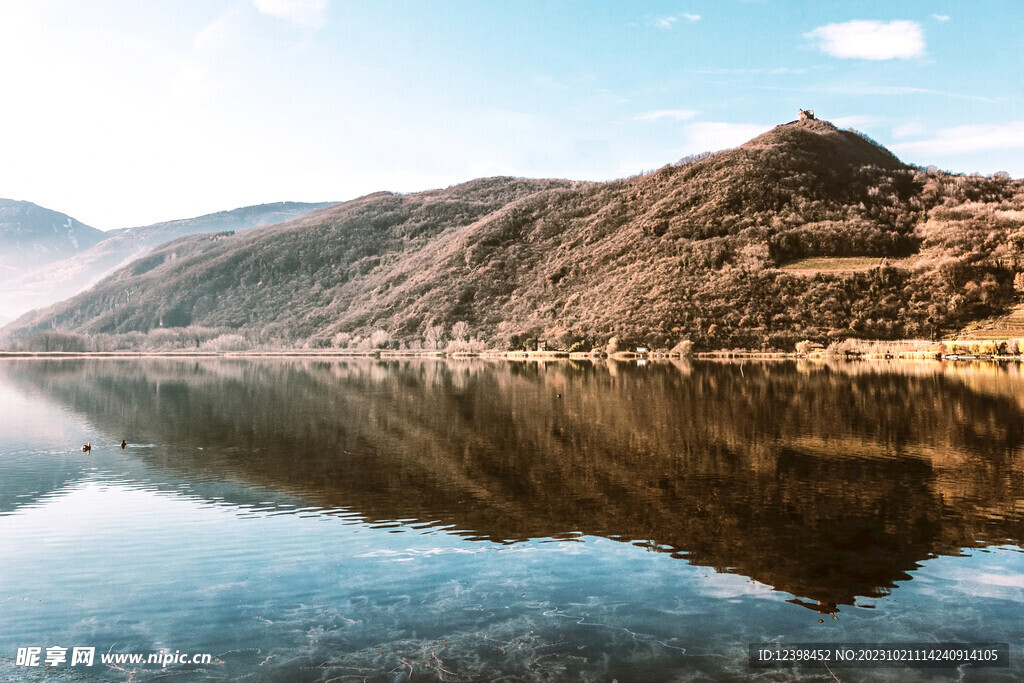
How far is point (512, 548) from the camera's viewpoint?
1669cm

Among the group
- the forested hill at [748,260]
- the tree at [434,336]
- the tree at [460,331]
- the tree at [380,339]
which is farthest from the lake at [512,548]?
the tree at [380,339]

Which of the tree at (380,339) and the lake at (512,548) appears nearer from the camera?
the lake at (512,548)

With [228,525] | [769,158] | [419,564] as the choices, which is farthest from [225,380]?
[769,158]

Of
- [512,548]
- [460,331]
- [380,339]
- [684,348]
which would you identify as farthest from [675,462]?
[380,339]

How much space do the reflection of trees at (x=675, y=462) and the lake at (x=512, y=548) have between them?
0.47 feet

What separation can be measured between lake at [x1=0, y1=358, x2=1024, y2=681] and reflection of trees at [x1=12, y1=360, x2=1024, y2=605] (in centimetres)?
14

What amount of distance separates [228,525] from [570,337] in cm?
12032

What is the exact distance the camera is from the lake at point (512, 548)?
449 inches

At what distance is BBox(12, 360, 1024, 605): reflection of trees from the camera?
17125 mm

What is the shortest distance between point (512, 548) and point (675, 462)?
37.2ft

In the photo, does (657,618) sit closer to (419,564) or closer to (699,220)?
(419,564)

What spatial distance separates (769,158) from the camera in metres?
163

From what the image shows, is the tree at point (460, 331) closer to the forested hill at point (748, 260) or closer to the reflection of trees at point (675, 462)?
the forested hill at point (748, 260)

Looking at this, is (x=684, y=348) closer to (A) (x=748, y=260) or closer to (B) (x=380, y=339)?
(A) (x=748, y=260)
